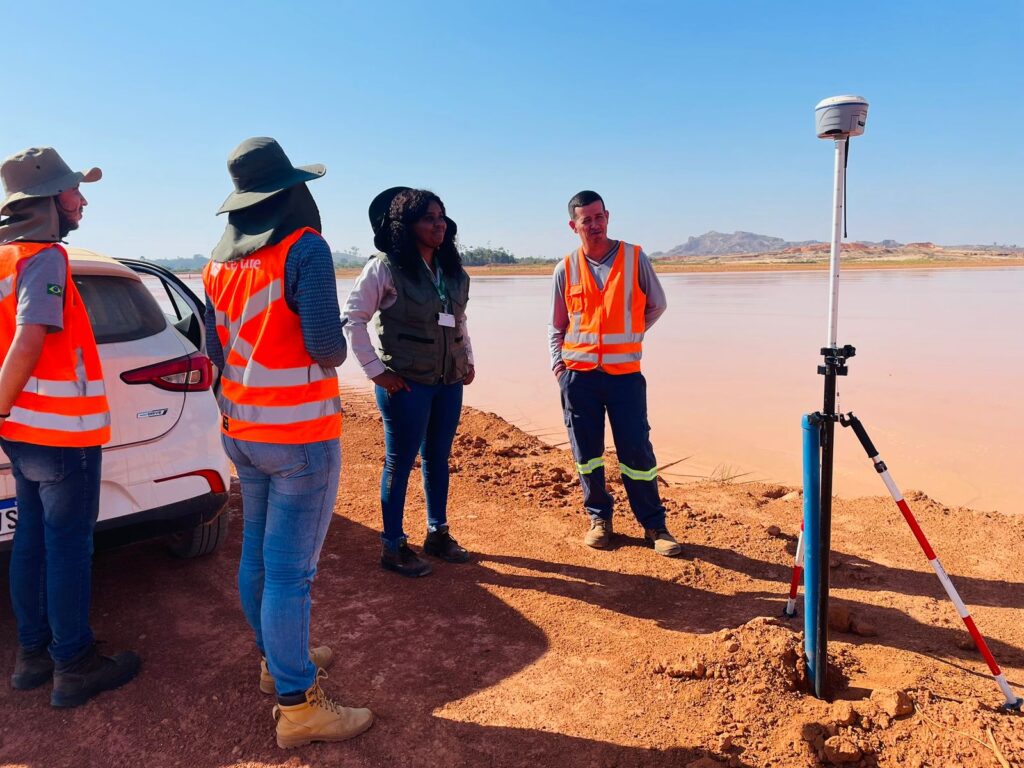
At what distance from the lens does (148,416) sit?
3174mm

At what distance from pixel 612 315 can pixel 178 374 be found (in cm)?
236

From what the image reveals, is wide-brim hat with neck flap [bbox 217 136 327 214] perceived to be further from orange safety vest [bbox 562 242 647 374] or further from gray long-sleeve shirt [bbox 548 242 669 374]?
orange safety vest [bbox 562 242 647 374]

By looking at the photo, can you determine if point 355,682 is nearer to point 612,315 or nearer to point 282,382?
point 282,382

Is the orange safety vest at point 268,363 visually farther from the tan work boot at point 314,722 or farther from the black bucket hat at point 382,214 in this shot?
the black bucket hat at point 382,214

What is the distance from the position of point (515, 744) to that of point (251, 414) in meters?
1.44

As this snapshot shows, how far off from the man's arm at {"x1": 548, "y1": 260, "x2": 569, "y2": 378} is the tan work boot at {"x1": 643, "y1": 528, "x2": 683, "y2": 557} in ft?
3.69

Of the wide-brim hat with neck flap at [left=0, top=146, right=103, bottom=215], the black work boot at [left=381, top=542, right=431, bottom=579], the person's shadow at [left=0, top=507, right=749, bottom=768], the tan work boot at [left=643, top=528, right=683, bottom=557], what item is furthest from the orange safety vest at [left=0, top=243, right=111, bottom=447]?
the tan work boot at [left=643, top=528, right=683, bottom=557]

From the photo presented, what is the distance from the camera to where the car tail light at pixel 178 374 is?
316 cm

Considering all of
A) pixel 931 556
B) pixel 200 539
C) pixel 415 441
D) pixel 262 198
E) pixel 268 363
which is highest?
pixel 262 198

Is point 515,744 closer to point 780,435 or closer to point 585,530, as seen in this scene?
point 585,530

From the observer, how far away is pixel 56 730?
8.57ft

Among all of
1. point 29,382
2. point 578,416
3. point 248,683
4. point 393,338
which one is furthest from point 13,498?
point 578,416

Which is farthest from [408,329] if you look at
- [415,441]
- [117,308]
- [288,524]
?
[288,524]

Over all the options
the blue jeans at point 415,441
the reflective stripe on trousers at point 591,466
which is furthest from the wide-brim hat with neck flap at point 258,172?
the reflective stripe on trousers at point 591,466
